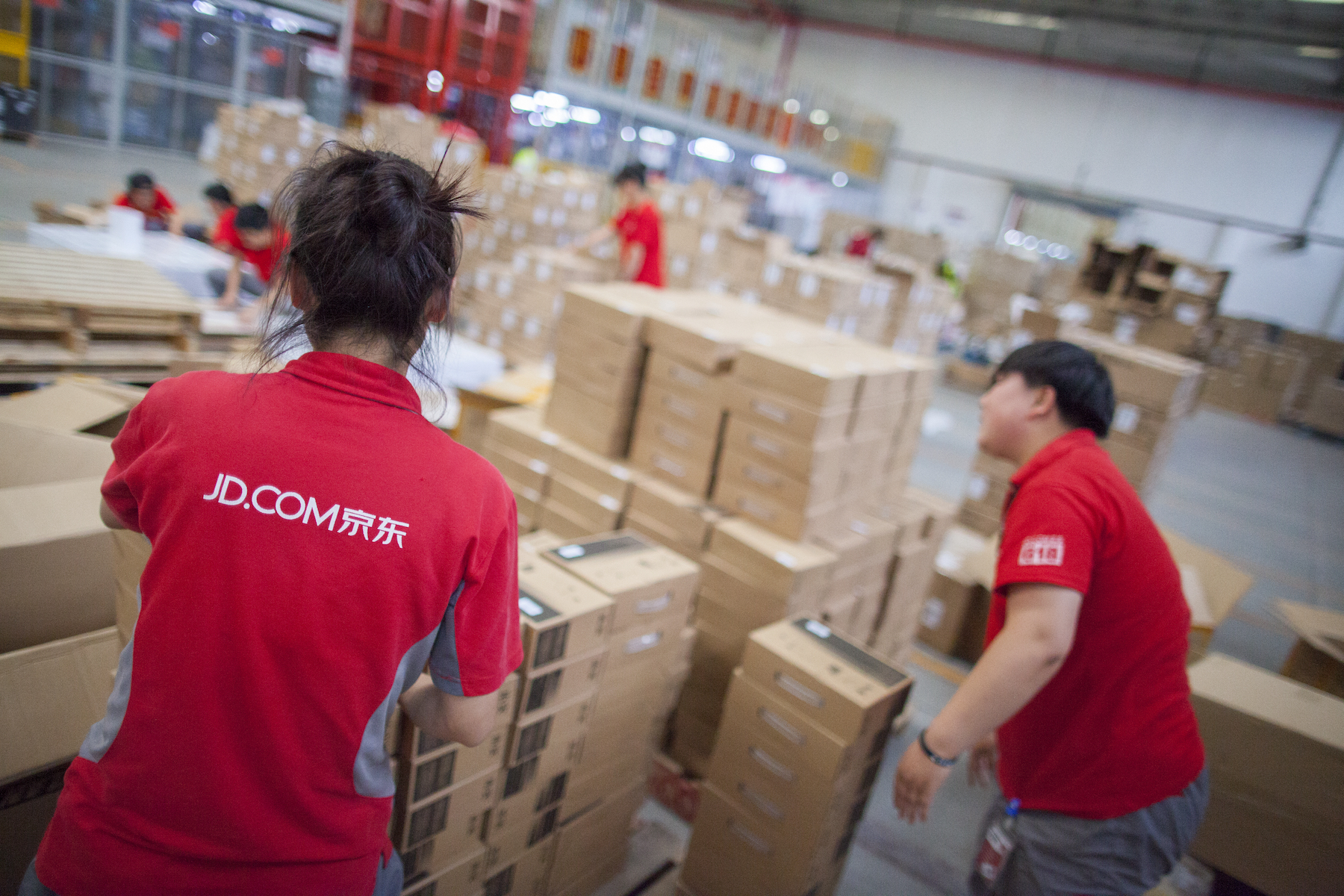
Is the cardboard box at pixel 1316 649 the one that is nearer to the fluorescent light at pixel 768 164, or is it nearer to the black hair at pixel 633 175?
the black hair at pixel 633 175

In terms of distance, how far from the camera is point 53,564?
1.74 metres

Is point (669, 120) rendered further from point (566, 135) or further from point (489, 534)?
point (489, 534)

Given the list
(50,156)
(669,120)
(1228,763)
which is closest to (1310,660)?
(1228,763)

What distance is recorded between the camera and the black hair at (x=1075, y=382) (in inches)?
74.0

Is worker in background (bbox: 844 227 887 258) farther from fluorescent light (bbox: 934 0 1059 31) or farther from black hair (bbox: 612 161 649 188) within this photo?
black hair (bbox: 612 161 649 188)

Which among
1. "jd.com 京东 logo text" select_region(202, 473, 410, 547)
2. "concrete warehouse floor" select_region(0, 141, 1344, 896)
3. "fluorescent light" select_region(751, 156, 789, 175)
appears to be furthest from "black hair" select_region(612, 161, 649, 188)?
"fluorescent light" select_region(751, 156, 789, 175)

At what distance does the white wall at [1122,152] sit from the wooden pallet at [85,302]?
16.6 meters

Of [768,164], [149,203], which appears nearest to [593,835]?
[149,203]

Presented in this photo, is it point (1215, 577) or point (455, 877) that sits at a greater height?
point (1215, 577)

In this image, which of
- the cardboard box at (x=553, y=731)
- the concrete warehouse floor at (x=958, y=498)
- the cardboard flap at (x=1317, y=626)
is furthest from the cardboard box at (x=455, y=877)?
the cardboard flap at (x=1317, y=626)

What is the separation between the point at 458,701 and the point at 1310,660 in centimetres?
382

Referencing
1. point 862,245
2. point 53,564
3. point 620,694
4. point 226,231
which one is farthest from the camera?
point 862,245

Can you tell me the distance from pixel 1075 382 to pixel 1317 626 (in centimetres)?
242

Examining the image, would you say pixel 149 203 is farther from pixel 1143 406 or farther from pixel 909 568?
pixel 1143 406
